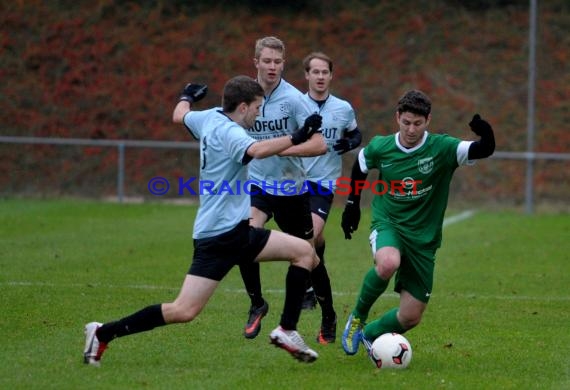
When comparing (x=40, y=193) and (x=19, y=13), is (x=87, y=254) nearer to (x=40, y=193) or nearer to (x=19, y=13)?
(x=40, y=193)

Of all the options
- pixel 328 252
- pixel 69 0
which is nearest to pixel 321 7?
pixel 69 0

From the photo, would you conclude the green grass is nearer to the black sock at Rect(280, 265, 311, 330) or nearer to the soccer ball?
the soccer ball

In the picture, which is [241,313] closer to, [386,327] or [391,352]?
[386,327]

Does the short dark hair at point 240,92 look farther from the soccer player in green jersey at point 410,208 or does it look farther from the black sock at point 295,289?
the black sock at point 295,289

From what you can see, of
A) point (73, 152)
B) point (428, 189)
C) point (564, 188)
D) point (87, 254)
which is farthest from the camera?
point (73, 152)

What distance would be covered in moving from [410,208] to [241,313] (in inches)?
95.5

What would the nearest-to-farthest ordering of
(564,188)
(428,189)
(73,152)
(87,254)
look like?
(428,189) → (87,254) → (564,188) → (73,152)

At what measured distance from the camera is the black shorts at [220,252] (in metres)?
6.82

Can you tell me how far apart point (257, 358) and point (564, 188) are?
13808mm

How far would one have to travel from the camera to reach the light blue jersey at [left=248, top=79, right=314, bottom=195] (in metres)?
8.72

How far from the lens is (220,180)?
22.3 ft

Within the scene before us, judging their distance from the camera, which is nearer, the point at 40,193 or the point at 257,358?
the point at 257,358

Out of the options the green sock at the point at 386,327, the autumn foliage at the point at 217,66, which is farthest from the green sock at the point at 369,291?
the autumn foliage at the point at 217,66

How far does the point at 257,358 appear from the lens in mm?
7312
